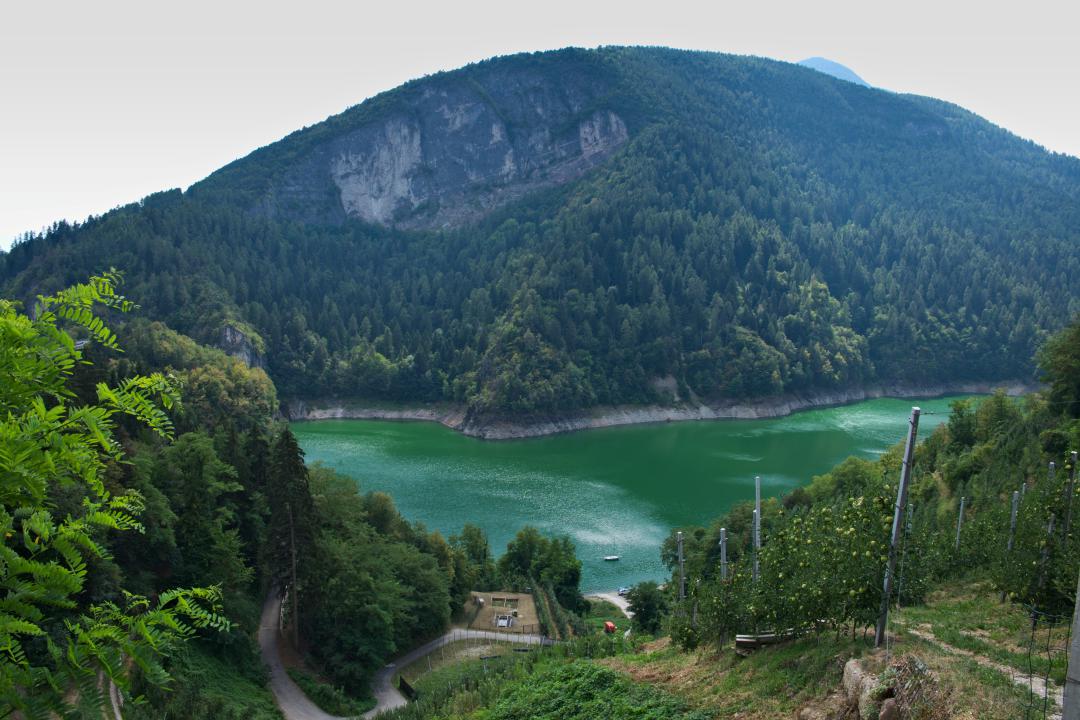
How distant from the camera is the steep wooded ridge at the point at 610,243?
92.4 m

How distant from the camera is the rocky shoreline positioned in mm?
78312

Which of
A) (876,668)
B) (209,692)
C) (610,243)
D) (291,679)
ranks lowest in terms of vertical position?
(291,679)

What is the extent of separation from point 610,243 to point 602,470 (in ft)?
180

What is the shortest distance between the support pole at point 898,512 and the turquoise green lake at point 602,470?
29672mm

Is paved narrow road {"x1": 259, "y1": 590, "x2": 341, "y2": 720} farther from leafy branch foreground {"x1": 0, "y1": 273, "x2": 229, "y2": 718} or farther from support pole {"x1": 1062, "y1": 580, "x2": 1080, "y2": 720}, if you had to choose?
support pole {"x1": 1062, "y1": 580, "x2": 1080, "y2": 720}

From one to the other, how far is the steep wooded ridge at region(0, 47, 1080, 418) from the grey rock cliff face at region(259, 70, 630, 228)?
0.55 metres

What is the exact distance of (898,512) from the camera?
30.5 feet

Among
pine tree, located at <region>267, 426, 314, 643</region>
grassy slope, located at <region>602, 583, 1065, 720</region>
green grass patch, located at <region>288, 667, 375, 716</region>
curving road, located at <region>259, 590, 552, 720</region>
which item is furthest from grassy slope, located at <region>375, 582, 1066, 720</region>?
pine tree, located at <region>267, 426, 314, 643</region>

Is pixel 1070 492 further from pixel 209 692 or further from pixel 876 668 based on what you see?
pixel 209 692

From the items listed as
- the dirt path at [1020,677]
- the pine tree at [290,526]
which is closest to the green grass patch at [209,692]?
the pine tree at [290,526]

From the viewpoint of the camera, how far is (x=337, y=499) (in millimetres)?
32344

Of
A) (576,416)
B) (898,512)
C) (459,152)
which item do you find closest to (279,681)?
(898,512)

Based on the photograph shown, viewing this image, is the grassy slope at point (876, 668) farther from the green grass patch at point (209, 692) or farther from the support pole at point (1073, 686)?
the green grass patch at point (209, 692)

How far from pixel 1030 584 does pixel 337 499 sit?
25944 millimetres
